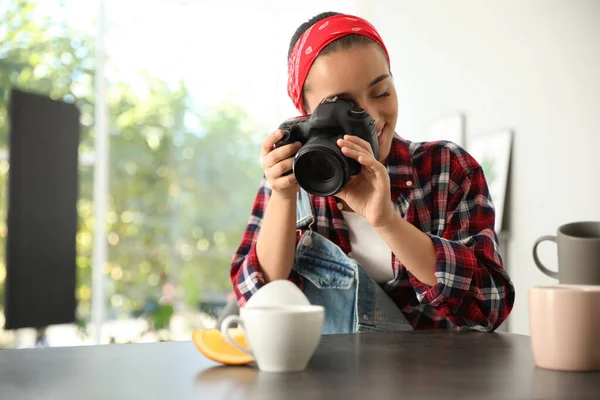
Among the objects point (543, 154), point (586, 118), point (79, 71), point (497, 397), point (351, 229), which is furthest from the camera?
point (79, 71)

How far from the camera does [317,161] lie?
1030 millimetres

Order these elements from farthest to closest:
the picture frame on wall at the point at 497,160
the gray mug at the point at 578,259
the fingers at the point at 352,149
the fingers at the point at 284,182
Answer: the picture frame on wall at the point at 497,160 < the gray mug at the point at 578,259 < the fingers at the point at 284,182 < the fingers at the point at 352,149

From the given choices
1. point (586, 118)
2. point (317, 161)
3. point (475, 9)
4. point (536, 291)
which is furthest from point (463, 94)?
point (536, 291)

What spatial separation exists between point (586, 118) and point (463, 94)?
805mm

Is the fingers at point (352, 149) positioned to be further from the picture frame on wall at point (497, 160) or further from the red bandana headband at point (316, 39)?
the picture frame on wall at point (497, 160)

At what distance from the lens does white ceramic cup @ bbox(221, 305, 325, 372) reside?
26.8 inches

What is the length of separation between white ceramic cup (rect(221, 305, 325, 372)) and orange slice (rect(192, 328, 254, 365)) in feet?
0.09

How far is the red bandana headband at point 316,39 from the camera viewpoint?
1.15 metres

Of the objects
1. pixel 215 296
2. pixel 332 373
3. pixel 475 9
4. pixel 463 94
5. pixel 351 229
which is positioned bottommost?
pixel 215 296

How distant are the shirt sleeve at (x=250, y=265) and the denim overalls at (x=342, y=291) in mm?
33

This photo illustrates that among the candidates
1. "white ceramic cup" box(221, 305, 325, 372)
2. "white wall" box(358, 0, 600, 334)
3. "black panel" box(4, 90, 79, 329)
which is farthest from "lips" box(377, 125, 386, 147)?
"black panel" box(4, 90, 79, 329)

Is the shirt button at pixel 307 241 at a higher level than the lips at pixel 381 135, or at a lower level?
lower

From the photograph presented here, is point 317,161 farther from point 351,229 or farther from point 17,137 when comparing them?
point 17,137

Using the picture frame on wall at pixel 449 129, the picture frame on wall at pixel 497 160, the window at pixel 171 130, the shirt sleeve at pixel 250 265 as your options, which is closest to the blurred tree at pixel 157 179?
the window at pixel 171 130
